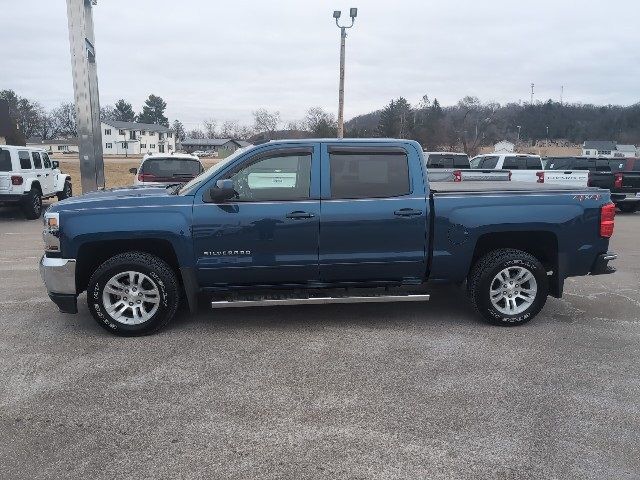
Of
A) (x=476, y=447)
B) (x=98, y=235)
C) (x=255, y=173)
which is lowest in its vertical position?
(x=476, y=447)

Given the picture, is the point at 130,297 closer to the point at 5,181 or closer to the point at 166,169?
the point at 166,169

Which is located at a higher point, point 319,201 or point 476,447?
point 319,201

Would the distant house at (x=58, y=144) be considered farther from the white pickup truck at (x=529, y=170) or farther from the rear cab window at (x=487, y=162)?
the white pickup truck at (x=529, y=170)

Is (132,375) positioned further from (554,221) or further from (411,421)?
(554,221)

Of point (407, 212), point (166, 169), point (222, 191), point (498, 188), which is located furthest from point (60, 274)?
point (166, 169)

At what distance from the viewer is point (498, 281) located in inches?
205

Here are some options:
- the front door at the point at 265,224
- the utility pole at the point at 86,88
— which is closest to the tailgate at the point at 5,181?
the utility pole at the point at 86,88

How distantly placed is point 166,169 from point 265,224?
296 inches

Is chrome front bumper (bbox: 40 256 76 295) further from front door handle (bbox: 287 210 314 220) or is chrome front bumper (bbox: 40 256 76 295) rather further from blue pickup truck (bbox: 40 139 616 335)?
Result: front door handle (bbox: 287 210 314 220)

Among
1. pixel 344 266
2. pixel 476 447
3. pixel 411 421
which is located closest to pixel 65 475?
pixel 411 421

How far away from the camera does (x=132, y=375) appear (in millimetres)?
4074

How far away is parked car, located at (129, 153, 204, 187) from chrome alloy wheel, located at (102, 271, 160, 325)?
6760 millimetres

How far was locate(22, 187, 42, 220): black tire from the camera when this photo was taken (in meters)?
13.1

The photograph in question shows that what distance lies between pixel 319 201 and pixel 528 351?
7.55 feet
